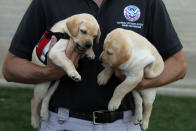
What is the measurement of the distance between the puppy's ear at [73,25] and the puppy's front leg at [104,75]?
295 mm

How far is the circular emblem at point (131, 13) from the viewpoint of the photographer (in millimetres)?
2537

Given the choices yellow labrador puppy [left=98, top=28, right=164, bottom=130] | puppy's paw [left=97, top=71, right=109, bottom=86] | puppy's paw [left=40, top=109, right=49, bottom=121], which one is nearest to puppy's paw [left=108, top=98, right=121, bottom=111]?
yellow labrador puppy [left=98, top=28, right=164, bottom=130]

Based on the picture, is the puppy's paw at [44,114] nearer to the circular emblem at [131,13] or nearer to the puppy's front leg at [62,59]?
the puppy's front leg at [62,59]

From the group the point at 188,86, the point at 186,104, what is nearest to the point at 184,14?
the point at 188,86

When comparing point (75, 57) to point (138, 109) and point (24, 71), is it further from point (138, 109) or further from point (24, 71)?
point (138, 109)

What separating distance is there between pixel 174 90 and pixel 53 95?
5.30 meters

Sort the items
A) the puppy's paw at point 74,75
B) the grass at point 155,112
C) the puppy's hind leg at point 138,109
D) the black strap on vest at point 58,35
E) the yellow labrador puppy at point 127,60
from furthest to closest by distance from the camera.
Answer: the grass at point 155,112 → the puppy's hind leg at point 138,109 → the black strap on vest at point 58,35 → the puppy's paw at point 74,75 → the yellow labrador puppy at point 127,60

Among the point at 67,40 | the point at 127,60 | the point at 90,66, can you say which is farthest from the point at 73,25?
Answer: the point at 127,60

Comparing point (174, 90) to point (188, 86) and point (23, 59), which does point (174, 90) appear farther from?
point (23, 59)

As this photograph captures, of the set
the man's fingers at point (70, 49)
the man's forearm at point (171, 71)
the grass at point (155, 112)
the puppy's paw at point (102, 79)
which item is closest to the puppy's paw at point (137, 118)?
the man's forearm at point (171, 71)

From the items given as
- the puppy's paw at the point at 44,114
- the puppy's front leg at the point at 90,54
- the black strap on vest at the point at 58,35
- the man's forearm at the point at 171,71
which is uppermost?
the black strap on vest at the point at 58,35

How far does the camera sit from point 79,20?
2.42m

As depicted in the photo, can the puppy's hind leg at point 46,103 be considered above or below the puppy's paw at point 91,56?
below

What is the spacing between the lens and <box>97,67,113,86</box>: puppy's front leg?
8.01 ft
